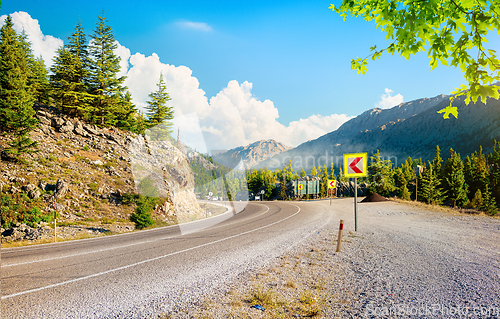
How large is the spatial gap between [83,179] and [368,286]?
22918 millimetres

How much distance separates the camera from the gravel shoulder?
4.02 meters

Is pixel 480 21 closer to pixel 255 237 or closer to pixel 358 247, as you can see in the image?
pixel 358 247

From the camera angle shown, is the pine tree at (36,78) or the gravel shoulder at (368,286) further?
the pine tree at (36,78)

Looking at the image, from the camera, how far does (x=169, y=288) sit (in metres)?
5.14

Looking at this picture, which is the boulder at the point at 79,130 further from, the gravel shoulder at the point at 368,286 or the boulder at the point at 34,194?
the gravel shoulder at the point at 368,286

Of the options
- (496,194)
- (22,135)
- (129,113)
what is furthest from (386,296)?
(496,194)

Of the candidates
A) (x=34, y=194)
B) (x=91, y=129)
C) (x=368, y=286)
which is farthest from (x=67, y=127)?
(x=368, y=286)

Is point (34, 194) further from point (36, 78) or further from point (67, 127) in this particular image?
point (36, 78)

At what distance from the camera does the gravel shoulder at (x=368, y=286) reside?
4016mm

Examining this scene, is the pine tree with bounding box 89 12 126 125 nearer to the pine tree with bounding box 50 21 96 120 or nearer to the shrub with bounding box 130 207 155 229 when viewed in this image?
the pine tree with bounding box 50 21 96 120

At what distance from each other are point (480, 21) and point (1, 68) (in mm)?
31987

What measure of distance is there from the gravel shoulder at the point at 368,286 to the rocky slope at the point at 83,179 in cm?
1344

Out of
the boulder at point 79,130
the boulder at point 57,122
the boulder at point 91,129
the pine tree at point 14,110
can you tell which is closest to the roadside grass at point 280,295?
the pine tree at point 14,110

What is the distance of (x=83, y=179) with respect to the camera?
20.2 metres
